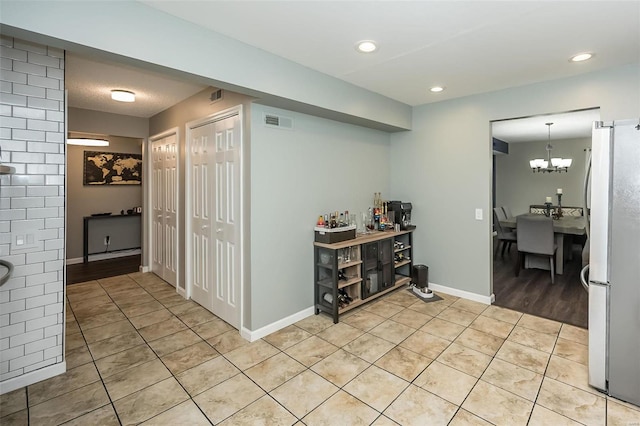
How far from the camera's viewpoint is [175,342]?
297cm

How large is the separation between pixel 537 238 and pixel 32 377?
603cm

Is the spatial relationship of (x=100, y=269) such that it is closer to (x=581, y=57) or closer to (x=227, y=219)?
(x=227, y=219)

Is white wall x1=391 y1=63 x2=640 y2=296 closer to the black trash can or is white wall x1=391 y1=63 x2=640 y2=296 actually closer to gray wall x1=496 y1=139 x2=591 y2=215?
the black trash can

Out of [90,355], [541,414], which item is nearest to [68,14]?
[90,355]

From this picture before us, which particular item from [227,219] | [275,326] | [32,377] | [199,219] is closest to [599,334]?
[275,326]

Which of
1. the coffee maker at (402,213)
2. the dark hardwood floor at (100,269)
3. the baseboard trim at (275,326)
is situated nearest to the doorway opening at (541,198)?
the coffee maker at (402,213)

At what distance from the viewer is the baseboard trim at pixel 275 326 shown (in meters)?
3.01

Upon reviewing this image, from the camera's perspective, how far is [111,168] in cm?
633

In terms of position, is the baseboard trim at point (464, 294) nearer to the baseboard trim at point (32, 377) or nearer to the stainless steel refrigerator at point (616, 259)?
the stainless steel refrigerator at point (616, 259)

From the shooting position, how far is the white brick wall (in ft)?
7.18

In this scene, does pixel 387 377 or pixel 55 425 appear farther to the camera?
pixel 387 377

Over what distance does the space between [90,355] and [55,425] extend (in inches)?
34.9

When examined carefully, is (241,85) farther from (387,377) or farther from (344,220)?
(387,377)

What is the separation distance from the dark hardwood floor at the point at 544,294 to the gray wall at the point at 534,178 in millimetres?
2942
